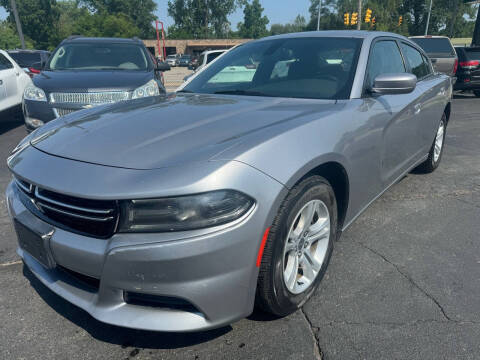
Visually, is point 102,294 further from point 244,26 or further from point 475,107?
point 244,26

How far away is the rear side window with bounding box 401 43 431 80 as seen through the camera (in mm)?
3682

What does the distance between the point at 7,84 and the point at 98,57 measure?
1962 mm

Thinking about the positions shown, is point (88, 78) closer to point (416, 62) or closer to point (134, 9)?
point (416, 62)

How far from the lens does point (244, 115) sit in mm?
2174

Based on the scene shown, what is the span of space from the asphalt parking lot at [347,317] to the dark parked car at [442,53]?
9.63 meters

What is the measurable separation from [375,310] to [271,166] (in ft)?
3.66

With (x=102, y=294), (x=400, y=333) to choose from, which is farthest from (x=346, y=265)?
(x=102, y=294)

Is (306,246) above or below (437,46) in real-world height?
below

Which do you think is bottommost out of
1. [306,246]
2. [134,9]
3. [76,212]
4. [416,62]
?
[306,246]

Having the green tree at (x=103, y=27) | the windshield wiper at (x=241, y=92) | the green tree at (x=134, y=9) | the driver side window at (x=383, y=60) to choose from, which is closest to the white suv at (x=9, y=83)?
the windshield wiper at (x=241, y=92)

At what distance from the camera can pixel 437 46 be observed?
1198cm

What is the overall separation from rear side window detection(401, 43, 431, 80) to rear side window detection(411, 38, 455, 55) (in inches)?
352

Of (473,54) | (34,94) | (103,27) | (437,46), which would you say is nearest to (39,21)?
(103,27)

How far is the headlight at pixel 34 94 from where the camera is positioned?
16.5 ft
